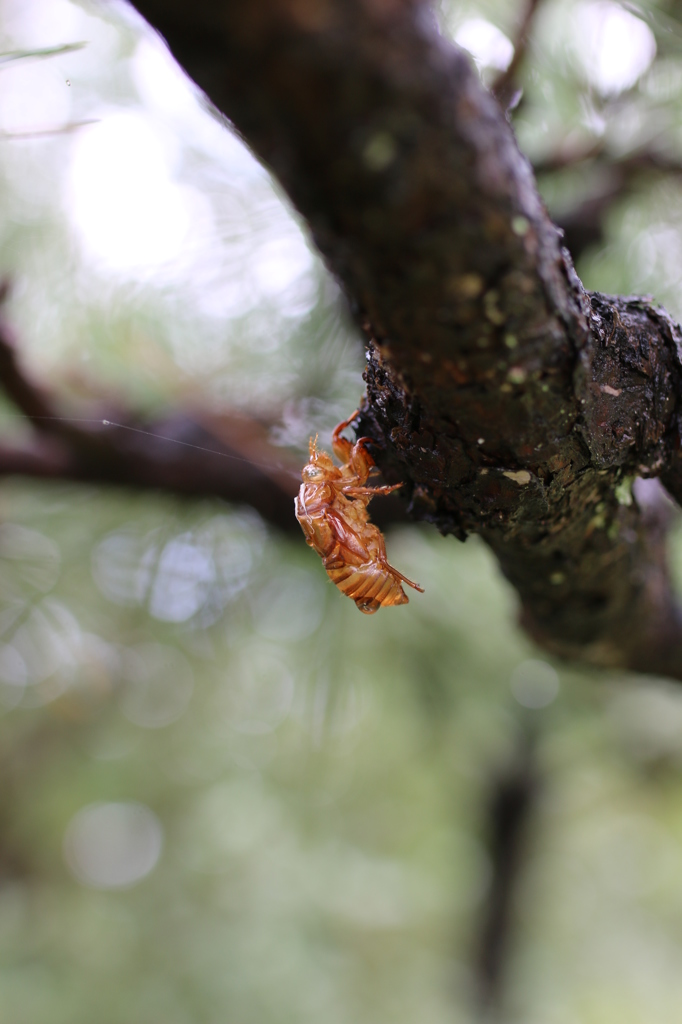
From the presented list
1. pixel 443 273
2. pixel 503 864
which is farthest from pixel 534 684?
pixel 443 273

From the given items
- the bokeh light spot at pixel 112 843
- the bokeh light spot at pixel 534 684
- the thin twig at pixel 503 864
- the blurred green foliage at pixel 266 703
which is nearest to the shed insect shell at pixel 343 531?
the blurred green foliage at pixel 266 703

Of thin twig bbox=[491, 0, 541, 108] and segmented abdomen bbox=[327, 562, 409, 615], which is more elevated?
thin twig bbox=[491, 0, 541, 108]

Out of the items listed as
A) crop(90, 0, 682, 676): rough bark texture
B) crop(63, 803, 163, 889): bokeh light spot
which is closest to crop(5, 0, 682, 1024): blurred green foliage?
crop(63, 803, 163, 889): bokeh light spot

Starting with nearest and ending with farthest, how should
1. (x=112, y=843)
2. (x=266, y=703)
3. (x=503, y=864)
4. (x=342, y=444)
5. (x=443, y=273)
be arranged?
(x=443, y=273), (x=342, y=444), (x=266, y=703), (x=503, y=864), (x=112, y=843)

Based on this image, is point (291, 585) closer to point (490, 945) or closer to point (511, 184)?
point (511, 184)

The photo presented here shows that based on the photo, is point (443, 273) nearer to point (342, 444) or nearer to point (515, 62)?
point (342, 444)

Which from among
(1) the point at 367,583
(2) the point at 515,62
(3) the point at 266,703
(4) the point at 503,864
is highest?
(2) the point at 515,62

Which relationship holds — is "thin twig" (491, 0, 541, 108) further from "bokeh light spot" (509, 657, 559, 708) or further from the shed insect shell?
"bokeh light spot" (509, 657, 559, 708)

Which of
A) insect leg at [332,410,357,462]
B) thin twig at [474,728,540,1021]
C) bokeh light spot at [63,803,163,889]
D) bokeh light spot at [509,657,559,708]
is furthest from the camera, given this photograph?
bokeh light spot at [63,803,163,889]
